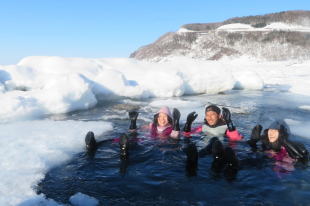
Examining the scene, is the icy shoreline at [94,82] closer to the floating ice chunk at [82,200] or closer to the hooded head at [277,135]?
the floating ice chunk at [82,200]

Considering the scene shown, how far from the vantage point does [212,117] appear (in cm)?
613

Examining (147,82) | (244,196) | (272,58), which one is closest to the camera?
(244,196)

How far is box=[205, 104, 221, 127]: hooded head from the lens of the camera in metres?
6.08

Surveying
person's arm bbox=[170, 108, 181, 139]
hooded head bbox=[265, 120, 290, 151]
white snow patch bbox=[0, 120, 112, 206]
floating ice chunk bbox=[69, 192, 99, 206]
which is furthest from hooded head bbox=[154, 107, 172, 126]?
floating ice chunk bbox=[69, 192, 99, 206]

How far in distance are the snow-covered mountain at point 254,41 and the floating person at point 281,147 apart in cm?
3349

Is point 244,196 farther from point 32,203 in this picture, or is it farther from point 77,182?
point 32,203

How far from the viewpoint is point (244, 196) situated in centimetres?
346

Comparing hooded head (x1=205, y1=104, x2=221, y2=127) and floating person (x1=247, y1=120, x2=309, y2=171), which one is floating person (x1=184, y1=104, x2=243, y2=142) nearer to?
hooded head (x1=205, y1=104, x2=221, y2=127)

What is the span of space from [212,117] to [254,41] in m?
43.4

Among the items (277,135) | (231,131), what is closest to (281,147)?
(277,135)

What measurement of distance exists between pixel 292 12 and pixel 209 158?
2401 inches

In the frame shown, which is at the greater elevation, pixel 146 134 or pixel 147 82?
pixel 147 82

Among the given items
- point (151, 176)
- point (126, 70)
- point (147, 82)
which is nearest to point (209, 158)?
point (151, 176)

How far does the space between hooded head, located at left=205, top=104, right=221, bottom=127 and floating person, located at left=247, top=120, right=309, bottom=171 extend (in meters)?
0.92
